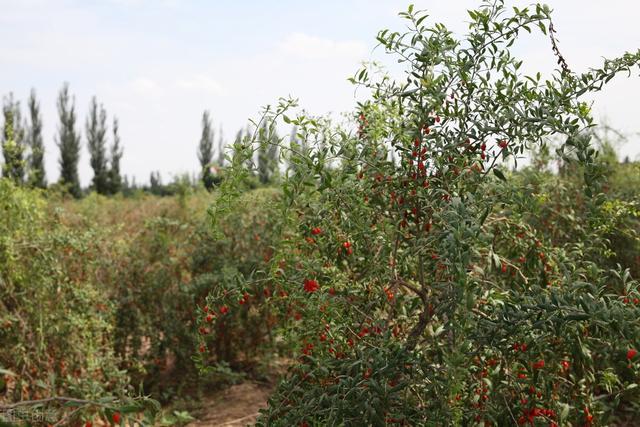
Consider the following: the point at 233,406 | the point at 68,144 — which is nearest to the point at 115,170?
the point at 68,144

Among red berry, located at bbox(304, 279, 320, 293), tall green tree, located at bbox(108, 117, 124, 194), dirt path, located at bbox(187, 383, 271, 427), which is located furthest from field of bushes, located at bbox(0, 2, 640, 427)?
tall green tree, located at bbox(108, 117, 124, 194)

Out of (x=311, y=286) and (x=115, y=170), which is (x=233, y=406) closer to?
(x=311, y=286)

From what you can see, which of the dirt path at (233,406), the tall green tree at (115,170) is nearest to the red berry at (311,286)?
the dirt path at (233,406)

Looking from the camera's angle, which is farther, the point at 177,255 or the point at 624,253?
the point at 177,255

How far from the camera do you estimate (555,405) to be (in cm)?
244

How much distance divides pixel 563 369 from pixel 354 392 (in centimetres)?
114

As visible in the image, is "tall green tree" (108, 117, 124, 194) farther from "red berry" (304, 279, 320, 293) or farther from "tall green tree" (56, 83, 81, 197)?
"red berry" (304, 279, 320, 293)

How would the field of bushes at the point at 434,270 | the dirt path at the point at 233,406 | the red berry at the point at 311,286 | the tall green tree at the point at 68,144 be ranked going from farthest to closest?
the tall green tree at the point at 68,144 < the dirt path at the point at 233,406 < the red berry at the point at 311,286 < the field of bushes at the point at 434,270

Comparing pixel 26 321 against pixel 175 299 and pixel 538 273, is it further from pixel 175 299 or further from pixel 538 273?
pixel 538 273

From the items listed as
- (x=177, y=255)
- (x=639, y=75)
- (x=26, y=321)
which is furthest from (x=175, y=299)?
(x=639, y=75)

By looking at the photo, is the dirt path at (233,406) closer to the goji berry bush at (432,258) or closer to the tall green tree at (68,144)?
the goji berry bush at (432,258)

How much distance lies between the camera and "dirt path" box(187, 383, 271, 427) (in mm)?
4789

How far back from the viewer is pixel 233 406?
16.8ft

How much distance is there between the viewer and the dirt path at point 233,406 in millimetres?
4789
